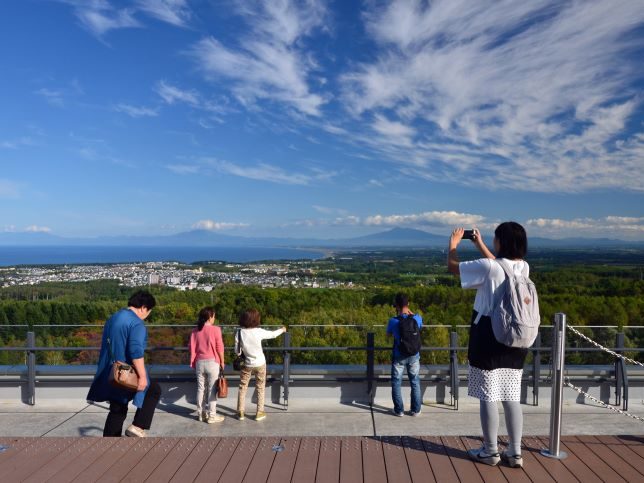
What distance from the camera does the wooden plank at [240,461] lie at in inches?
129

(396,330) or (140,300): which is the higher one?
(140,300)

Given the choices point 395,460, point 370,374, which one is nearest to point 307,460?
point 395,460

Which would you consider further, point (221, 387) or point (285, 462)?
point (221, 387)

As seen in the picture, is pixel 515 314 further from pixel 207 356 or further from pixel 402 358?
pixel 207 356

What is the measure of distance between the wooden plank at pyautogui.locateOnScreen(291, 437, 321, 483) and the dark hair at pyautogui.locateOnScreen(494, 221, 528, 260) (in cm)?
196

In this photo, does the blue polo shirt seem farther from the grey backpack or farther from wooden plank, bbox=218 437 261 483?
the grey backpack

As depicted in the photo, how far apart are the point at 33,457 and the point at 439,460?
9.61ft

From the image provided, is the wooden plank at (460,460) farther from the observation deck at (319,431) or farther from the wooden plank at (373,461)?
the wooden plank at (373,461)

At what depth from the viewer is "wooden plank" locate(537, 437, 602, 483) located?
3234 mm

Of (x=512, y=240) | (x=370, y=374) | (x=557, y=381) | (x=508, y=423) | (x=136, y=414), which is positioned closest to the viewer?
(x=512, y=240)

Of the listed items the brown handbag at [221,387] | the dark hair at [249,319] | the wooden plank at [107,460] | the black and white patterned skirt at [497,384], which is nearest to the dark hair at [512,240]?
the black and white patterned skirt at [497,384]

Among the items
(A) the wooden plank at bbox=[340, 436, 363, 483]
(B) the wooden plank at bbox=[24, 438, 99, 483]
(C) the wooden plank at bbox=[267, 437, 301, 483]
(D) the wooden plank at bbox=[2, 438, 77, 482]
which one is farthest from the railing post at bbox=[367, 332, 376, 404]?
(D) the wooden plank at bbox=[2, 438, 77, 482]

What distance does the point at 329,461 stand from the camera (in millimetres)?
3514

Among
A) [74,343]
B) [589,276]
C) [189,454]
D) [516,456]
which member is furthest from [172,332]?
[589,276]
